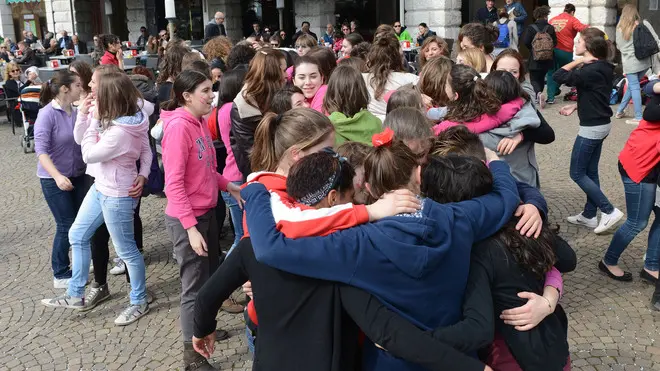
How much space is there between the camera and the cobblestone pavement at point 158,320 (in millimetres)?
3844

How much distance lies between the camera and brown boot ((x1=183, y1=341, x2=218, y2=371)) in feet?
12.1

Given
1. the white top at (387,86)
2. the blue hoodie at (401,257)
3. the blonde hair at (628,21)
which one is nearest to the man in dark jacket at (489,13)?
the blonde hair at (628,21)

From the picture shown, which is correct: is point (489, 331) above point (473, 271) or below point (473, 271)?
below

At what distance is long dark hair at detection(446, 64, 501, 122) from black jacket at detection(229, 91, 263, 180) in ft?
4.23

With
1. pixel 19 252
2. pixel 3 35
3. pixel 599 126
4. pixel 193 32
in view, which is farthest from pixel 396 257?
pixel 3 35

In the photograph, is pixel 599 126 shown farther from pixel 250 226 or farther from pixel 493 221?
pixel 250 226


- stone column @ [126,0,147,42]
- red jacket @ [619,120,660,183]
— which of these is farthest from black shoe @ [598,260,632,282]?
stone column @ [126,0,147,42]

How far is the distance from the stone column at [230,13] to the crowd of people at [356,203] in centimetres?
1657

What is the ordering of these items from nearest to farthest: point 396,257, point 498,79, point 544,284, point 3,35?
point 396,257
point 544,284
point 498,79
point 3,35

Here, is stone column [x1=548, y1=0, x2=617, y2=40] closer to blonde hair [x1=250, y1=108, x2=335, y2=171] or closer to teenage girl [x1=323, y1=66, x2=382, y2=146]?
teenage girl [x1=323, y1=66, x2=382, y2=146]

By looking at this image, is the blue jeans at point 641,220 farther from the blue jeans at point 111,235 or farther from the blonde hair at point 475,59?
the blue jeans at point 111,235

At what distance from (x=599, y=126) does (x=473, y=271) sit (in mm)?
3861

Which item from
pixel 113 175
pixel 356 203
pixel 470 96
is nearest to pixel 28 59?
pixel 113 175

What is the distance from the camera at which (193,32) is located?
79.1ft
